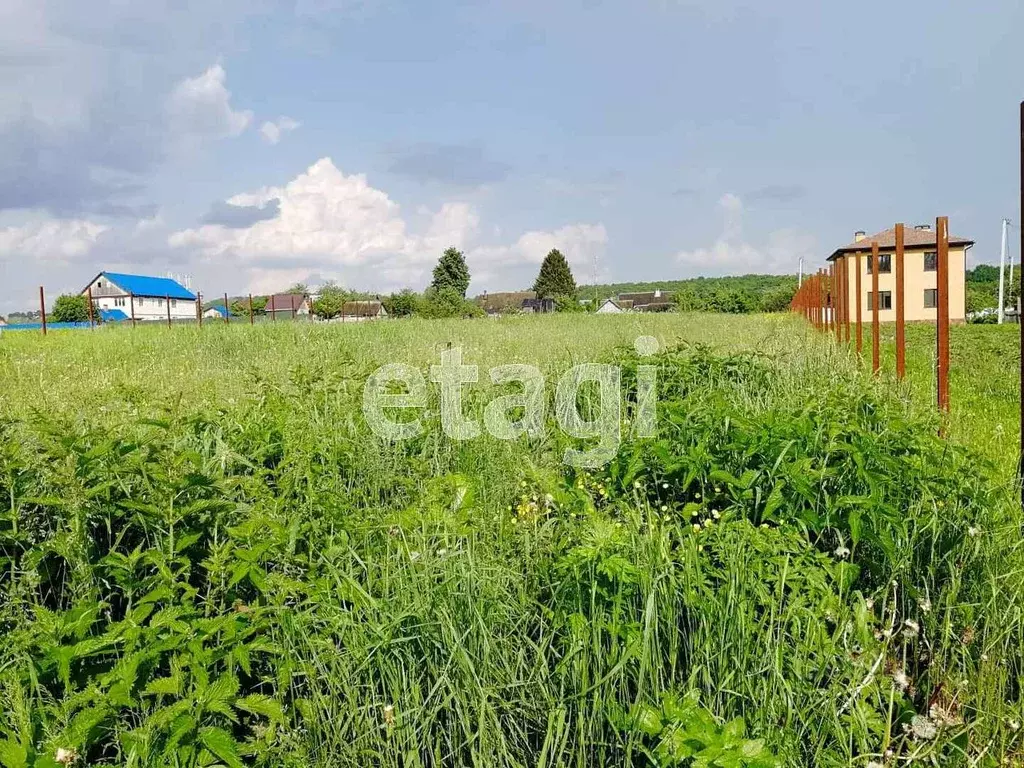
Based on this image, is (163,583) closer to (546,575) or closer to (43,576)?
(43,576)

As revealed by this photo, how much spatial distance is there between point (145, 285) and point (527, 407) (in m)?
71.1

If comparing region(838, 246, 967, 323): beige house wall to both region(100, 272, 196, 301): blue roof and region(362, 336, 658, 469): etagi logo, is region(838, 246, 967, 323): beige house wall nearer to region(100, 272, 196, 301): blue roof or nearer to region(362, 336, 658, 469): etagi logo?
region(362, 336, 658, 469): etagi logo

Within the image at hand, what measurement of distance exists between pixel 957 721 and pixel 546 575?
3.96ft

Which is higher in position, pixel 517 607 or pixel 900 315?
pixel 900 315

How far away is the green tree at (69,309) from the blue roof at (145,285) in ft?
36.3

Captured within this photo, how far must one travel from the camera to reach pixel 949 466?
308 centimetres

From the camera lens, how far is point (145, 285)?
66.7 meters

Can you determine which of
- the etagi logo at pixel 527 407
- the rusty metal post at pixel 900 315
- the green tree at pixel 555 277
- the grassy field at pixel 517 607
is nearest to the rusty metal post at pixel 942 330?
the rusty metal post at pixel 900 315

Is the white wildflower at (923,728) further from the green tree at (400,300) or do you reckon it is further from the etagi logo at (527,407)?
the green tree at (400,300)

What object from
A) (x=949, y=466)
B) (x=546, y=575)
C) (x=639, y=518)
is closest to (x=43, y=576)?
(x=546, y=575)

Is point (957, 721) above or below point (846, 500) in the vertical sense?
below

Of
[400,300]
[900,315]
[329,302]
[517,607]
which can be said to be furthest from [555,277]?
[517,607]

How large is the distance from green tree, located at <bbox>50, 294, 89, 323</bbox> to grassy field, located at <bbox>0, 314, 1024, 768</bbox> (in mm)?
55306

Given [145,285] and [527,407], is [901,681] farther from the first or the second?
[145,285]
